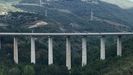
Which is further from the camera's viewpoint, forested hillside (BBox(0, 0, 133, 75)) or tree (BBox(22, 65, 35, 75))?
forested hillside (BBox(0, 0, 133, 75))

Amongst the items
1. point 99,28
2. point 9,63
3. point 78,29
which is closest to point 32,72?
point 9,63

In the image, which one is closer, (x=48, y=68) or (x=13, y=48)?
(x=48, y=68)

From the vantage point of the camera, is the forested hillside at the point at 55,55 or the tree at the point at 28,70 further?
the forested hillside at the point at 55,55

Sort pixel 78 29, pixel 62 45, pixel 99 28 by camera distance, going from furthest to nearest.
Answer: pixel 99 28 → pixel 78 29 → pixel 62 45

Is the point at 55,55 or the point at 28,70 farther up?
the point at 28,70

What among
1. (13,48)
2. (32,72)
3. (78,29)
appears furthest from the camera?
(78,29)

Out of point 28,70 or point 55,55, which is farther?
point 55,55

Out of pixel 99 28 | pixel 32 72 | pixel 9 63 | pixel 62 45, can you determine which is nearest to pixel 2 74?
pixel 32 72

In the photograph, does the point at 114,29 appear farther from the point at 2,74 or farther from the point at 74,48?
the point at 2,74

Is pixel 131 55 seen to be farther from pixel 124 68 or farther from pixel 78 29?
pixel 78 29
